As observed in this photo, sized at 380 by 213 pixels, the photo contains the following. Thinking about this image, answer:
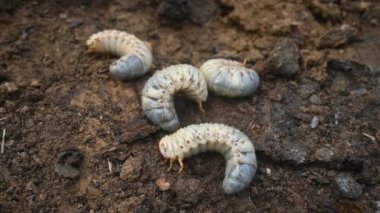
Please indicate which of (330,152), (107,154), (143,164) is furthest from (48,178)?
(330,152)

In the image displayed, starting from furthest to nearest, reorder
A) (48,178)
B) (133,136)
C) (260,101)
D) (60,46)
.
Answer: (60,46), (260,101), (133,136), (48,178)

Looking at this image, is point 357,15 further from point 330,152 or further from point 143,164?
point 143,164

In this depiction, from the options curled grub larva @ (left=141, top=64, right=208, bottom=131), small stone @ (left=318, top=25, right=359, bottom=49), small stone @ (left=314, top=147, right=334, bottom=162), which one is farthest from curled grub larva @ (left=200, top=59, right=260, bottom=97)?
small stone @ (left=318, top=25, right=359, bottom=49)

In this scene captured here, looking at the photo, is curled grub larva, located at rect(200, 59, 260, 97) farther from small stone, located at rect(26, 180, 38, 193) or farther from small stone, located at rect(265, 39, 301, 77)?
small stone, located at rect(26, 180, 38, 193)

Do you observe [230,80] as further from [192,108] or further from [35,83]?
[35,83]

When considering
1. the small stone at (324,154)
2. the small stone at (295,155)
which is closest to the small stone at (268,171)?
the small stone at (295,155)

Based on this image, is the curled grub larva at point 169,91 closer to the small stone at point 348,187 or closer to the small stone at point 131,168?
the small stone at point 131,168

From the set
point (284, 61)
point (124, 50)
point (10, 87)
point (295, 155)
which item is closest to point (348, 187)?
point (295, 155)
